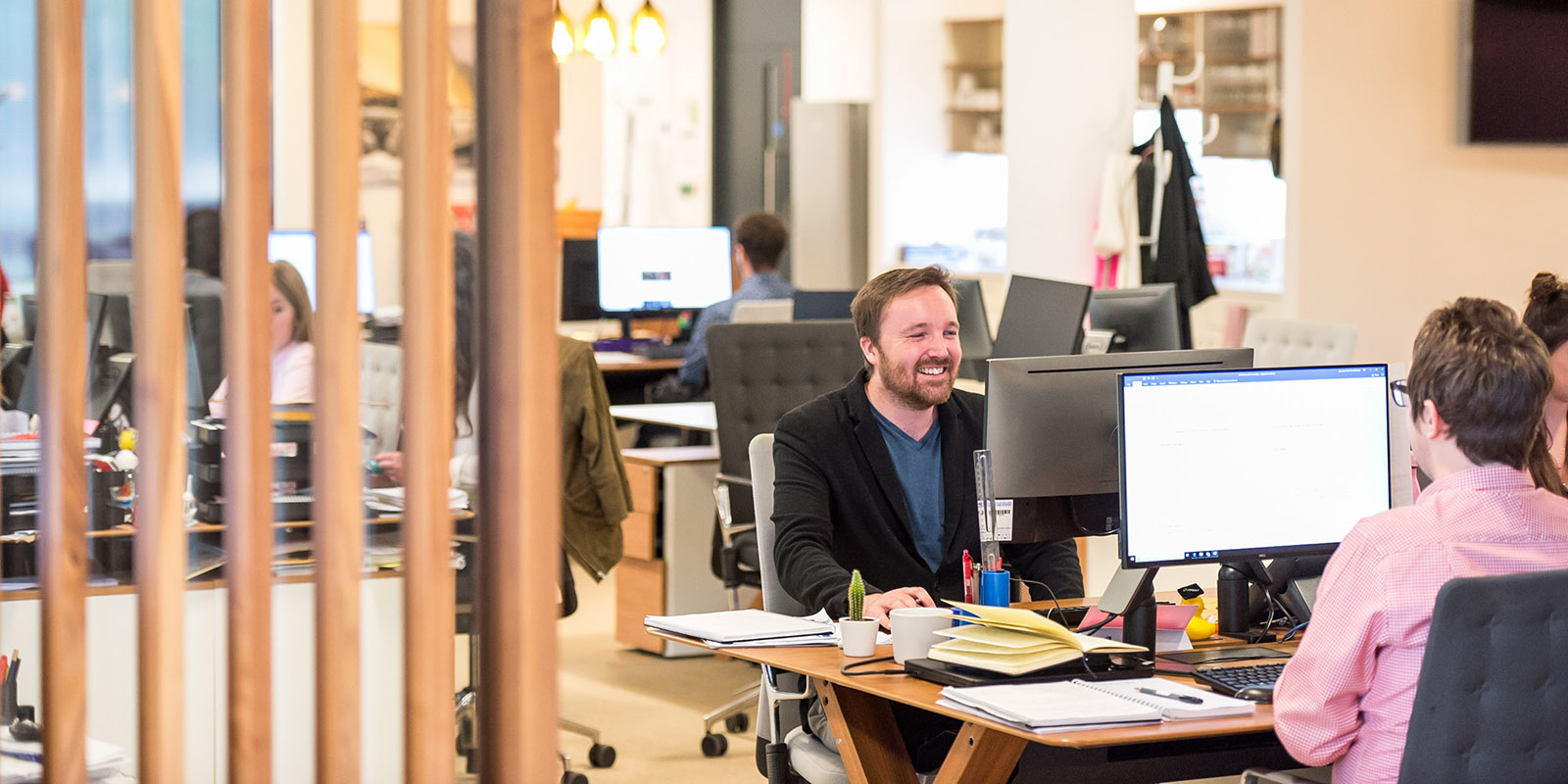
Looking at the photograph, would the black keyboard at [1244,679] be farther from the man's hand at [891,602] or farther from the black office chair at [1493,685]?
the man's hand at [891,602]

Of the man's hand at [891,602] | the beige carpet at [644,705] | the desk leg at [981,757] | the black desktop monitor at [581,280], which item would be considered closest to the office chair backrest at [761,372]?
the beige carpet at [644,705]

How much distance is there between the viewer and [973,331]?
18.6 ft

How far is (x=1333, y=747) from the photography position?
7.27ft

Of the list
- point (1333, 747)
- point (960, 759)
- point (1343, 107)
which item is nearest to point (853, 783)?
point (960, 759)

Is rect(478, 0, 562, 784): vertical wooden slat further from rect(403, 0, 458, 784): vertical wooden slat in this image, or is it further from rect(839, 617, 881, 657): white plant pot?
rect(839, 617, 881, 657): white plant pot

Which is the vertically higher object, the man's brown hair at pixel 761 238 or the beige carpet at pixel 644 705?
the man's brown hair at pixel 761 238

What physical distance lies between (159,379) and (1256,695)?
1543 mm

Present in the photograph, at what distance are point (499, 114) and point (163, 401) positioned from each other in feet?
1.19

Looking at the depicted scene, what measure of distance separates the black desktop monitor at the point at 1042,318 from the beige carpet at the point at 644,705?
4.24 ft

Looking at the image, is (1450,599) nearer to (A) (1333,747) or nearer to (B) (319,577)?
(A) (1333,747)

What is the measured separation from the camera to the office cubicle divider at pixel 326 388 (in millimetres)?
1438

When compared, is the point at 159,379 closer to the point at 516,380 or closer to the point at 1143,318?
the point at 516,380

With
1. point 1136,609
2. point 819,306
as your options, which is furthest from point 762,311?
point 1136,609

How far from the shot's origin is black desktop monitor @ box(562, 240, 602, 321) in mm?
7723
